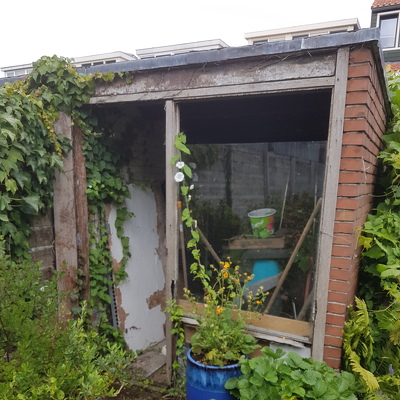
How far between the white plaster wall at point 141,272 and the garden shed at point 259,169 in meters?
0.02

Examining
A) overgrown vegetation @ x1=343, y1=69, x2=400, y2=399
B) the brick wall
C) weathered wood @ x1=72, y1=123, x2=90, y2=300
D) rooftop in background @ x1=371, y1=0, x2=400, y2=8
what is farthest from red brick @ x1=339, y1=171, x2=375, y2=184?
rooftop in background @ x1=371, y1=0, x2=400, y2=8

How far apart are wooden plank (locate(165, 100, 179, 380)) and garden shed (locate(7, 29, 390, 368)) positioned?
0.03 feet

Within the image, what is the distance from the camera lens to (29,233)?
3152mm

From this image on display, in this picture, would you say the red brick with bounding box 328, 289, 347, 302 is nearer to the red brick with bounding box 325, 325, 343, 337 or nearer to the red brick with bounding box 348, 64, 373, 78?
the red brick with bounding box 325, 325, 343, 337

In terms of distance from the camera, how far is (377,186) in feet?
11.8

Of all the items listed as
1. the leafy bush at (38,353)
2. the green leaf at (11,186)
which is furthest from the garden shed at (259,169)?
the leafy bush at (38,353)

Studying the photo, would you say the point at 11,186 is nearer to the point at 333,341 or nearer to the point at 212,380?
the point at 212,380

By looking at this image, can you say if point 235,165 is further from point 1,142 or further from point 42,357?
point 42,357

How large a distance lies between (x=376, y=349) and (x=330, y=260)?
113cm

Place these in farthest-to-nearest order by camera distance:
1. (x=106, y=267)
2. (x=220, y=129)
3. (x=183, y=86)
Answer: (x=220, y=129) < (x=106, y=267) < (x=183, y=86)

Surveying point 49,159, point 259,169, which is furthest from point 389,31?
point 49,159

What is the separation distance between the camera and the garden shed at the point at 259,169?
2463 millimetres

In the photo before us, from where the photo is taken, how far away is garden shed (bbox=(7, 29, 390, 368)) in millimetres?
2463

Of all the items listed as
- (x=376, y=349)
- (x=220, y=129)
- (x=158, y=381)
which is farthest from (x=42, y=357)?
(x=220, y=129)
